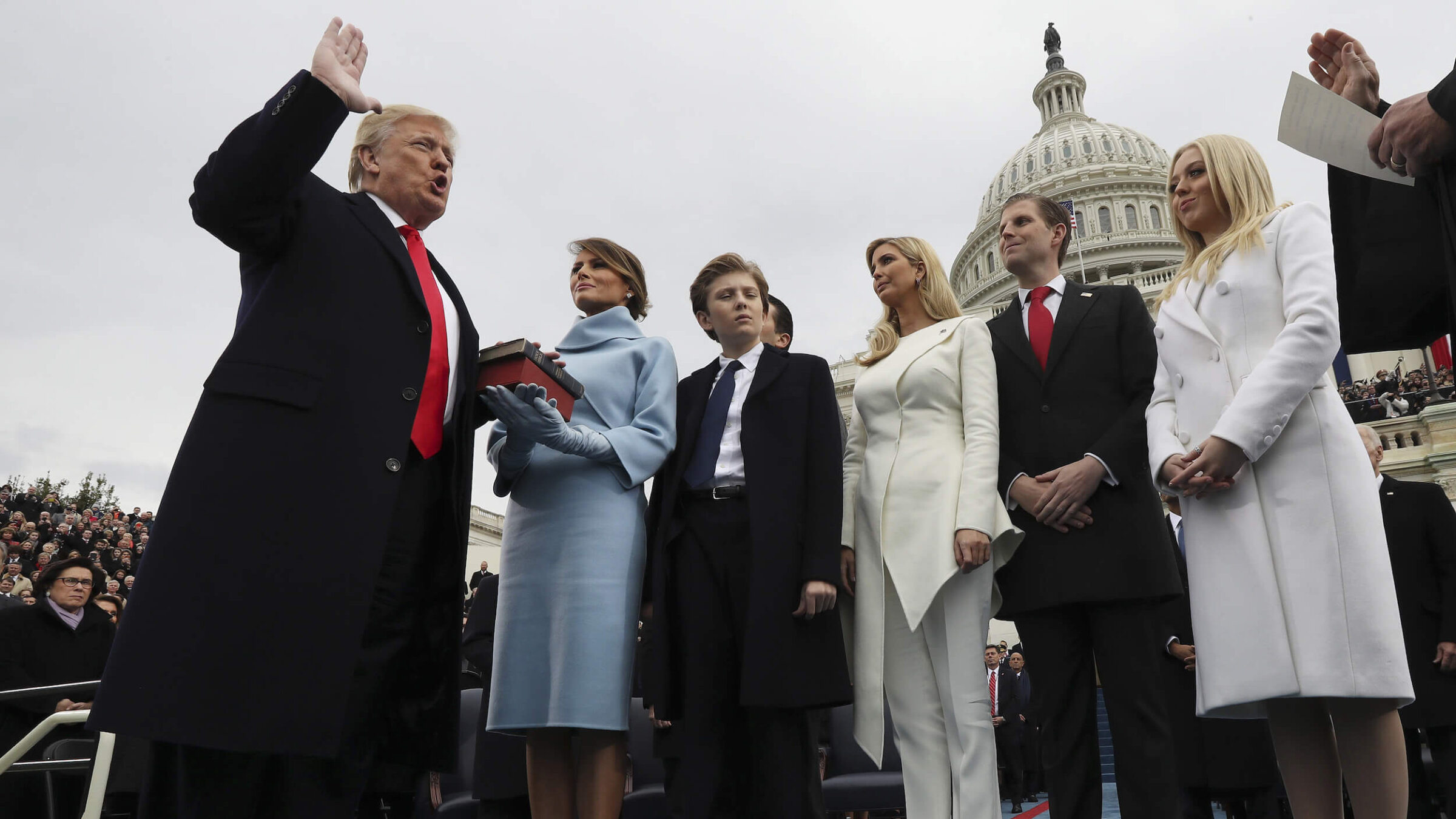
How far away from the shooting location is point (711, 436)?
2.82 m

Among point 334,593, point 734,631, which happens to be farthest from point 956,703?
point 334,593

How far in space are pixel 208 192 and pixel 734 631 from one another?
1.65 metres

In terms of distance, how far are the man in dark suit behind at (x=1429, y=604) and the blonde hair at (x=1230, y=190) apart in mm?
1878

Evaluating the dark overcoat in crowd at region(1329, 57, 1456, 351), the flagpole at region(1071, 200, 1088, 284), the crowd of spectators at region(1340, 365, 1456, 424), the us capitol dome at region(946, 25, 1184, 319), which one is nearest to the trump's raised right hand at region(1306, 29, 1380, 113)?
A: the dark overcoat in crowd at region(1329, 57, 1456, 351)

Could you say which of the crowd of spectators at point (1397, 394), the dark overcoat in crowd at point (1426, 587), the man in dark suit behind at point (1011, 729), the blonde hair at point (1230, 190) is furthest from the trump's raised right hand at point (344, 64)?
the crowd of spectators at point (1397, 394)

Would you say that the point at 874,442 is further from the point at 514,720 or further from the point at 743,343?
the point at 514,720

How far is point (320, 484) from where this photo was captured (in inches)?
62.0

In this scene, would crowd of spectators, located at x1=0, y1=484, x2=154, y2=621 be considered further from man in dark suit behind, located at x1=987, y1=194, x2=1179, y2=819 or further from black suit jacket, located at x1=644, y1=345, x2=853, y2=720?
man in dark suit behind, located at x1=987, y1=194, x2=1179, y2=819

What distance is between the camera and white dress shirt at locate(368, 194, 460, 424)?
2.01m

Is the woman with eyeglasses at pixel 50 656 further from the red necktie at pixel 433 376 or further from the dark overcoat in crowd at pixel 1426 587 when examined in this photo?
the dark overcoat in crowd at pixel 1426 587

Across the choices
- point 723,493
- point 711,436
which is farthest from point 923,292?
point 723,493

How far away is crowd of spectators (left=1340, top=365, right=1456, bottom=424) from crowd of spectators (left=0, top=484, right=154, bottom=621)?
2447 centimetres

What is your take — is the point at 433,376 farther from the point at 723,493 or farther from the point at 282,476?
the point at 723,493

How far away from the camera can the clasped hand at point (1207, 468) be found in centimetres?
215
